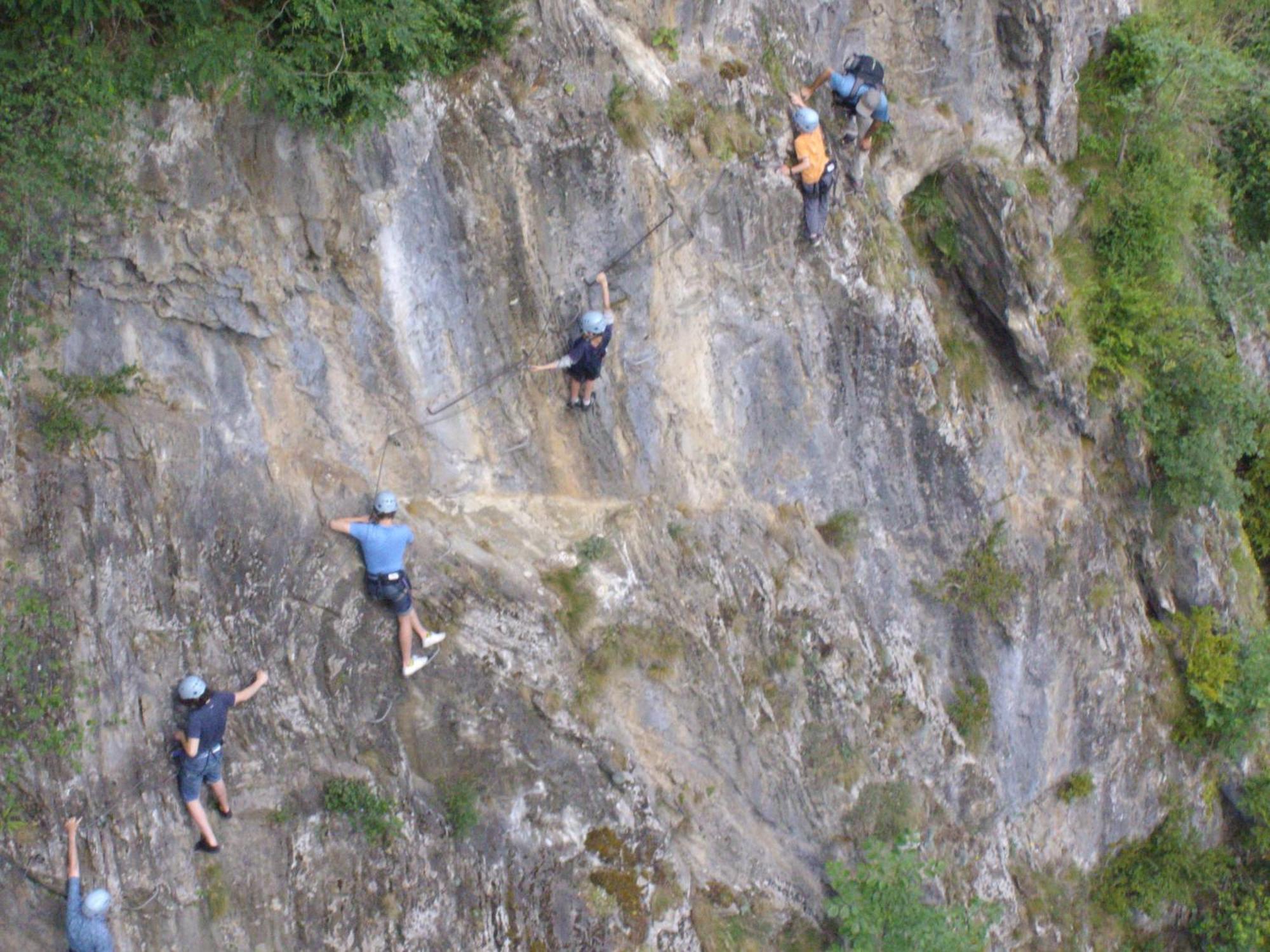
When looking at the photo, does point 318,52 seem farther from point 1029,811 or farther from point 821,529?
point 1029,811

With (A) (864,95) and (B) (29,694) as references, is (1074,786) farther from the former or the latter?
(B) (29,694)

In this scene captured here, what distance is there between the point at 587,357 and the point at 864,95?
16.0 feet

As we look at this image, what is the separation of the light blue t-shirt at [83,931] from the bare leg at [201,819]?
3.30ft

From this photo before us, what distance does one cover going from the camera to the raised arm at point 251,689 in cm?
885

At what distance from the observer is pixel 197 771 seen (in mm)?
8547

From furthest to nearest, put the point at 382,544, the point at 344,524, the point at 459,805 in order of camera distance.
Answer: the point at 459,805
the point at 344,524
the point at 382,544

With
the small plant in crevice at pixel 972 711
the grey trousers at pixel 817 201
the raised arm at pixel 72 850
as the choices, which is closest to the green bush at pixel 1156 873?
the small plant in crevice at pixel 972 711

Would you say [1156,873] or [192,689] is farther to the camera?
[1156,873]

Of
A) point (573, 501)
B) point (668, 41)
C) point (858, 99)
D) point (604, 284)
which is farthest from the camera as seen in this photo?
point (858, 99)

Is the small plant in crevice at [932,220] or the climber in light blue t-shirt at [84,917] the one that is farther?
the small plant in crevice at [932,220]

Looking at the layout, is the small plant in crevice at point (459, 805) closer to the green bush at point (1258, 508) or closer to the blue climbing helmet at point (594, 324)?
the blue climbing helmet at point (594, 324)

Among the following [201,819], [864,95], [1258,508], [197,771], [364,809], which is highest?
[864,95]

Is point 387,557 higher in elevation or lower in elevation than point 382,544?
lower

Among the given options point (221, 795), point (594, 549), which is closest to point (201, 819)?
point (221, 795)
